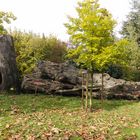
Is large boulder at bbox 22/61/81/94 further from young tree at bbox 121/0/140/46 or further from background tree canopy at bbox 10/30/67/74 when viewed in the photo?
young tree at bbox 121/0/140/46

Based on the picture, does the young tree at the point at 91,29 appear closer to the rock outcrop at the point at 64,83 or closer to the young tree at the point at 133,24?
the rock outcrop at the point at 64,83

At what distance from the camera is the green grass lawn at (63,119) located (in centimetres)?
1147

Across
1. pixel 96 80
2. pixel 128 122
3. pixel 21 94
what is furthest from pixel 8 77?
pixel 128 122

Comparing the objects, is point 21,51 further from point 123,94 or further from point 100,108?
point 100,108

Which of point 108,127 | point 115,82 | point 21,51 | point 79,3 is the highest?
point 79,3

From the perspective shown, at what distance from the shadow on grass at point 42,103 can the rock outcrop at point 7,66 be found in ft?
3.01

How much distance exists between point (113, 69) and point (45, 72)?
833cm

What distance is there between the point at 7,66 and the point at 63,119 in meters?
8.22

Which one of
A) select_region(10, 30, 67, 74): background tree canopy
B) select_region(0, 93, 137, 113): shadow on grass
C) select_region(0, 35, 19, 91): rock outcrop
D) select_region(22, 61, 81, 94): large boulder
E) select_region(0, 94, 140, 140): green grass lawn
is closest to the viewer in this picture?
select_region(0, 94, 140, 140): green grass lawn

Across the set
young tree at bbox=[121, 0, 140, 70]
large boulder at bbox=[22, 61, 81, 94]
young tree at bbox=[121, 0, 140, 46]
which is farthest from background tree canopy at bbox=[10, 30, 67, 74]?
young tree at bbox=[121, 0, 140, 46]

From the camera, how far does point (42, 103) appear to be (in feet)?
58.6

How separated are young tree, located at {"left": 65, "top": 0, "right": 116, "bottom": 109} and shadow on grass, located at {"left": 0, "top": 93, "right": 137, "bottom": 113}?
247 centimetres

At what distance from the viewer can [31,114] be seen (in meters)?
14.8

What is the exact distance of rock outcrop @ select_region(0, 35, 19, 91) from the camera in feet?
67.8
